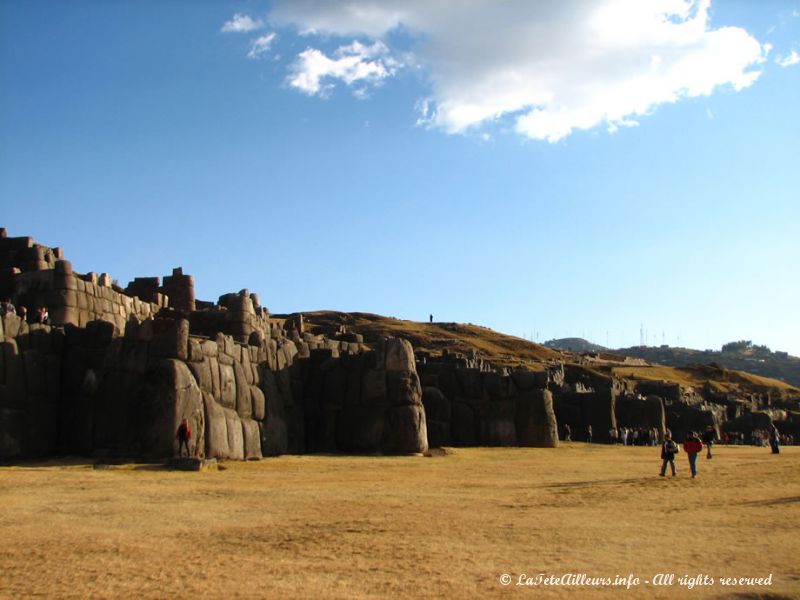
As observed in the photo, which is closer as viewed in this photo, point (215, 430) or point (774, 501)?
point (774, 501)

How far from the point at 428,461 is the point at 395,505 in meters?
12.0

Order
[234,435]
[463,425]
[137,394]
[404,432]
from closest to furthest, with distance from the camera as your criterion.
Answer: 1. [137,394]
2. [234,435]
3. [404,432]
4. [463,425]

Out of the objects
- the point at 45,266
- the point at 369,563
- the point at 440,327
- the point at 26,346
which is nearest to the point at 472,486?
the point at 369,563

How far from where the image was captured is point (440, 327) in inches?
4845

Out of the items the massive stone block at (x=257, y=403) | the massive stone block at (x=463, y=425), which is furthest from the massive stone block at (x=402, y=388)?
the massive stone block at (x=463, y=425)

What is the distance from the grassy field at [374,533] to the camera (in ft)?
32.8

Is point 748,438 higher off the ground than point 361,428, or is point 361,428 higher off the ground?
point 361,428

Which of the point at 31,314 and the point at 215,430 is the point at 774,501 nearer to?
the point at 215,430

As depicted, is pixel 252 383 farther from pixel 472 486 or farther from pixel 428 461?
pixel 472 486

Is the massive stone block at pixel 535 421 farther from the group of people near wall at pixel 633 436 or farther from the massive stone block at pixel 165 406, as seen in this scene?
the massive stone block at pixel 165 406

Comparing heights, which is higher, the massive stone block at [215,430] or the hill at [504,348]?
the hill at [504,348]

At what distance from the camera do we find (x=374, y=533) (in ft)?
43.3

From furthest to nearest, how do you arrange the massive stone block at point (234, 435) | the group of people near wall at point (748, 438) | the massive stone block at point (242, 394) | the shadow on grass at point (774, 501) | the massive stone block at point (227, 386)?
the group of people near wall at point (748, 438) → the massive stone block at point (242, 394) → the massive stone block at point (227, 386) → the massive stone block at point (234, 435) → the shadow on grass at point (774, 501)

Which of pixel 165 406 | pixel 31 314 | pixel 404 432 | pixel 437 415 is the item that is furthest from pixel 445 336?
pixel 165 406
